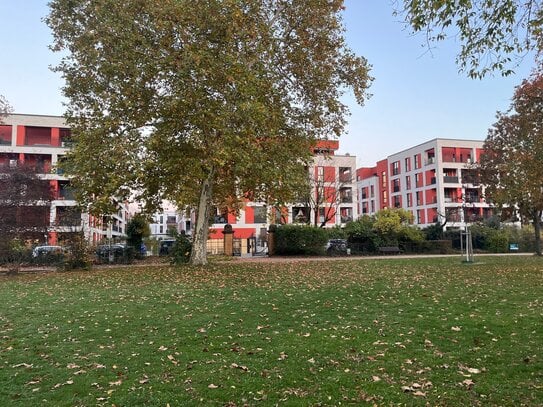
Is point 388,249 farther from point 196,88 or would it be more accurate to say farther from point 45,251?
point 45,251

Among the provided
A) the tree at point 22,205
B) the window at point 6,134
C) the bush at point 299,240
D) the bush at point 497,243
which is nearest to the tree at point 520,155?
the bush at point 497,243

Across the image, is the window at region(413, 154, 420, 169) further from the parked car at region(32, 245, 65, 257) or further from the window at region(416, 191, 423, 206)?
the parked car at region(32, 245, 65, 257)

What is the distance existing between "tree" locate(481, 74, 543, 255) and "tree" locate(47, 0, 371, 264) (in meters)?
8.11

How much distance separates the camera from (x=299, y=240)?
29.1 m

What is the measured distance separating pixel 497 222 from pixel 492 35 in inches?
1559

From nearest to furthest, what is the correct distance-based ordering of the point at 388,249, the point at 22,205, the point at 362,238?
the point at 22,205 → the point at 388,249 → the point at 362,238

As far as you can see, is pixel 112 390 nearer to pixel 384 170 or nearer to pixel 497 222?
pixel 497 222

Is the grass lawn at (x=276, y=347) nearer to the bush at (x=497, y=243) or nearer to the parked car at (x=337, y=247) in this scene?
the parked car at (x=337, y=247)

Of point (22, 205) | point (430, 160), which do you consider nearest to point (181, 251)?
point (22, 205)

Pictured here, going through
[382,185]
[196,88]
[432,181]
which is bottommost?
[196,88]

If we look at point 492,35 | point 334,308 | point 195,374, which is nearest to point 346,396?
point 195,374

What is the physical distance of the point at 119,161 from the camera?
604 inches

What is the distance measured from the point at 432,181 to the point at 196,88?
54.5 metres

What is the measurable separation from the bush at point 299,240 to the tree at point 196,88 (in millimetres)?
9614
